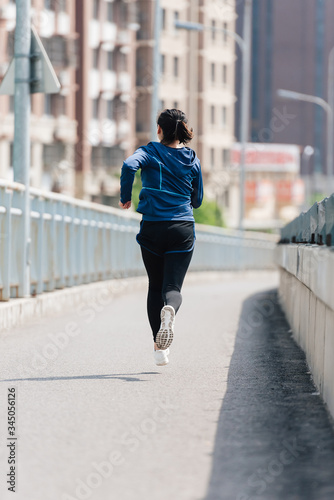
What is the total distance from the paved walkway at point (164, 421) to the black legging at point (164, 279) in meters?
0.44

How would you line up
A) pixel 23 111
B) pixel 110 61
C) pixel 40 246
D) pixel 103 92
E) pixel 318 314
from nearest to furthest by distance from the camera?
1. pixel 318 314
2. pixel 23 111
3. pixel 40 246
4. pixel 103 92
5. pixel 110 61

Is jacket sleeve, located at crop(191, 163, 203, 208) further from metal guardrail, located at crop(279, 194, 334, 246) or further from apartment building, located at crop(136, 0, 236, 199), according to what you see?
apartment building, located at crop(136, 0, 236, 199)

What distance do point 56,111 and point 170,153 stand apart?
53930 mm

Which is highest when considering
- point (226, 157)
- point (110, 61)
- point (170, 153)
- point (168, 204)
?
point (110, 61)

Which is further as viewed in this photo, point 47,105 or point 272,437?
point 47,105

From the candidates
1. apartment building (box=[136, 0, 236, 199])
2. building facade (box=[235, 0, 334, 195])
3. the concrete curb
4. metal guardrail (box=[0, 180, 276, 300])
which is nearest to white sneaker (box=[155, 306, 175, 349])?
the concrete curb

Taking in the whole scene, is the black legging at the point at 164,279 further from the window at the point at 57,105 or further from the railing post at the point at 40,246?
the window at the point at 57,105

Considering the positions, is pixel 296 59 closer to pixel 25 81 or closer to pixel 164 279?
pixel 25 81

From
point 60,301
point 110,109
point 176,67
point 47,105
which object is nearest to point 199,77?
point 176,67

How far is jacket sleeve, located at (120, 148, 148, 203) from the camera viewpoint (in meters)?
7.61

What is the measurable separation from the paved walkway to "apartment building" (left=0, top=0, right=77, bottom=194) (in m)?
47.9

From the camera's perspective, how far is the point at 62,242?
49.5 ft

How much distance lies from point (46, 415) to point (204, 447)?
44.7 inches

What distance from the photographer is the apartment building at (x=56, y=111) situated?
58.7 meters
